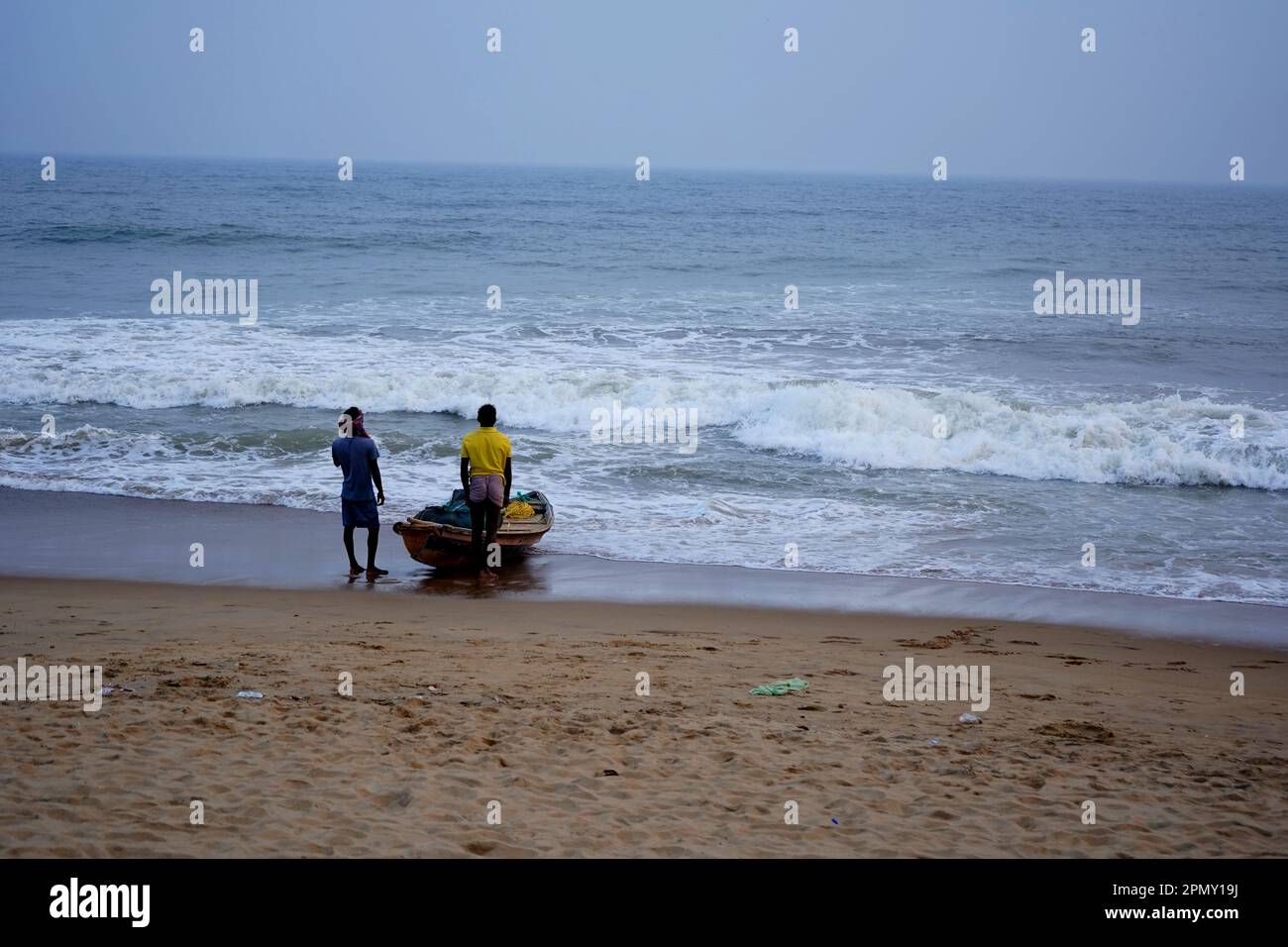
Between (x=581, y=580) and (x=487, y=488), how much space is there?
4.14 feet

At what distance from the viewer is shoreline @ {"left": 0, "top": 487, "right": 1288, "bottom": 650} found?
911cm

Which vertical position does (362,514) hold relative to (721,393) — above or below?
below

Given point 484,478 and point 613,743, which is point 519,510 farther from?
point 613,743

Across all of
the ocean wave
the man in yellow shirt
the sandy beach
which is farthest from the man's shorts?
the ocean wave

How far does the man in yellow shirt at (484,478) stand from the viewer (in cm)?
944

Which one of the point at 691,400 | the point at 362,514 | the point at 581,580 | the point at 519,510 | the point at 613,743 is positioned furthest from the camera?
the point at 691,400

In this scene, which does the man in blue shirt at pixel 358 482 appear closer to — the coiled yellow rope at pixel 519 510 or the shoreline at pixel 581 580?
the shoreline at pixel 581 580

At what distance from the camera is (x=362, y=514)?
9.76 metres

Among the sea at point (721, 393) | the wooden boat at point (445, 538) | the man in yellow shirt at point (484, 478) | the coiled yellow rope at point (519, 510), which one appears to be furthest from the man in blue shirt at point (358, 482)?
the sea at point (721, 393)

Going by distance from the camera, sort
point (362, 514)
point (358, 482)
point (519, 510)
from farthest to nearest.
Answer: point (519, 510) < point (362, 514) < point (358, 482)

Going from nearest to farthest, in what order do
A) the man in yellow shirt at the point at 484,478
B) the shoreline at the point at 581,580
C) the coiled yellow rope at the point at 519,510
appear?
the shoreline at the point at 581,580 → the man in yellow shirt at the point at 484,478 → the coiled yellow rope at the point at 519,510

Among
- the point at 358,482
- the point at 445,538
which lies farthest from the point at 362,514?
the point at 445,538

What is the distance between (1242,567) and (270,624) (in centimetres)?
930

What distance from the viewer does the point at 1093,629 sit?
8.77 metres
